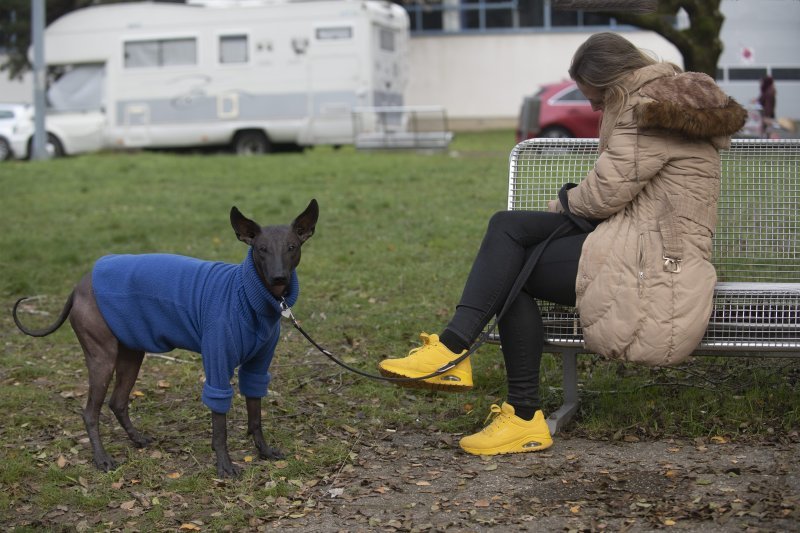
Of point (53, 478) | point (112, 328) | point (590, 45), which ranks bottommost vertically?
point (53, 478)

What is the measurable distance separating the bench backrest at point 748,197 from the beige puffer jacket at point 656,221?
2.95 feet

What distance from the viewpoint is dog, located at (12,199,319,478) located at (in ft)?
14.4

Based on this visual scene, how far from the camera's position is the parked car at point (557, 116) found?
73.8 ft

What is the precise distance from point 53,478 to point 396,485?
4.86 ft

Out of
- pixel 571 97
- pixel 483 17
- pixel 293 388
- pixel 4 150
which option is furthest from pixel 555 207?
pixel 483 17

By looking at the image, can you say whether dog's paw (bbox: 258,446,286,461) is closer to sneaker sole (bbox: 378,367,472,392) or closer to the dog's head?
sneaker sole (bbox: 378,367,472,392)

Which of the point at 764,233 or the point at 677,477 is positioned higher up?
the point at 764,233

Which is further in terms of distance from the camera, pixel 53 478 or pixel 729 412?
pixel 729 412

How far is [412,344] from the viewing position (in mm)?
6602

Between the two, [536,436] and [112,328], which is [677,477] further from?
[112,328]

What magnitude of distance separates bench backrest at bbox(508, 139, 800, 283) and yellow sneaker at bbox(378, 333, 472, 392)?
1064 mm

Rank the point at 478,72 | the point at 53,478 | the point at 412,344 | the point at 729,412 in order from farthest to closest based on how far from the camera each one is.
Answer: the point at 478,72 → the point at 412,344 → the point at 729,412 → the point at 53,478

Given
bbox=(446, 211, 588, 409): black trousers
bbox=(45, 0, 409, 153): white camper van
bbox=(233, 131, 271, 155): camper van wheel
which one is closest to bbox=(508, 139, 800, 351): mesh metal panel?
bbox=(446, 211, 588, 409): black trousers

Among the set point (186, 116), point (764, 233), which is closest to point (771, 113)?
point (186, 116)
